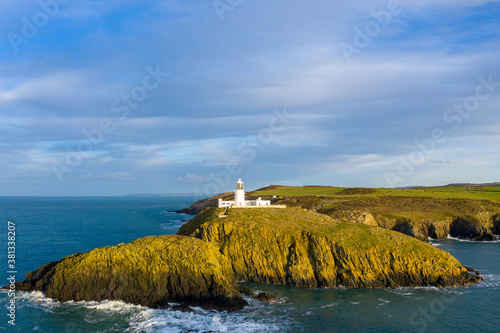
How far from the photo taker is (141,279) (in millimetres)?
38938

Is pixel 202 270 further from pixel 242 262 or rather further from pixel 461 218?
pixel 461 218

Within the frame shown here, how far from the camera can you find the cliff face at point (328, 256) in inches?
1772

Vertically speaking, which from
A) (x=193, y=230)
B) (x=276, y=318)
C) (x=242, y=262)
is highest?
(x=193, y=230)

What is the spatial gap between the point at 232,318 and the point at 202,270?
7.34 m

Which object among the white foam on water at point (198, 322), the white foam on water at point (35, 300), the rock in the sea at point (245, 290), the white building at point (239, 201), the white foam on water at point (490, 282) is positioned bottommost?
the white foam on water at point (198, 322)

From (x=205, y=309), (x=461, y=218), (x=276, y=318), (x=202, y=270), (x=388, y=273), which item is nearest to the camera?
(x=276, y=318)

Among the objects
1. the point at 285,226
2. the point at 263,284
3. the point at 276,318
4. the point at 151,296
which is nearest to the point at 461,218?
the point at 285,226

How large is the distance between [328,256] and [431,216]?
56.5m

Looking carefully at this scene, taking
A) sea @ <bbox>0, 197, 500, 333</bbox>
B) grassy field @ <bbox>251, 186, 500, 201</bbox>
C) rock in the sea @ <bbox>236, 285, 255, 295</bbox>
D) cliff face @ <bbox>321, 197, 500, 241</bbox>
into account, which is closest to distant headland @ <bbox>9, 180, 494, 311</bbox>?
rock in the sea @ <bbox>236, 285, 255, 295</bbox>

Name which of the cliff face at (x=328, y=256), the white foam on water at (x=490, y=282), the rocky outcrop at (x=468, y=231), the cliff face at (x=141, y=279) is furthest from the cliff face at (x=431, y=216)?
the cliff face at (x=141, y=279)

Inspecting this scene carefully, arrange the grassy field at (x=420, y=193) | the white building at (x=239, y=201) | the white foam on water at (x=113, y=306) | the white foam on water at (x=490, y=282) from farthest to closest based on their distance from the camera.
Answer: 1. the grassy field at (x=420, y=193)
2. the white building at (x=239, y=201)
3. the white foam on water at (x=490, y=282)
4. the white foam on water at (x=113, y=306)

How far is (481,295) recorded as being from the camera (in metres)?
40.9

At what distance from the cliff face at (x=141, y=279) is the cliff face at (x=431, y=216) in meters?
49.9

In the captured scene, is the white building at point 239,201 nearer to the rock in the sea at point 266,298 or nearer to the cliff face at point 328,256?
the cliff face at point 328,256
